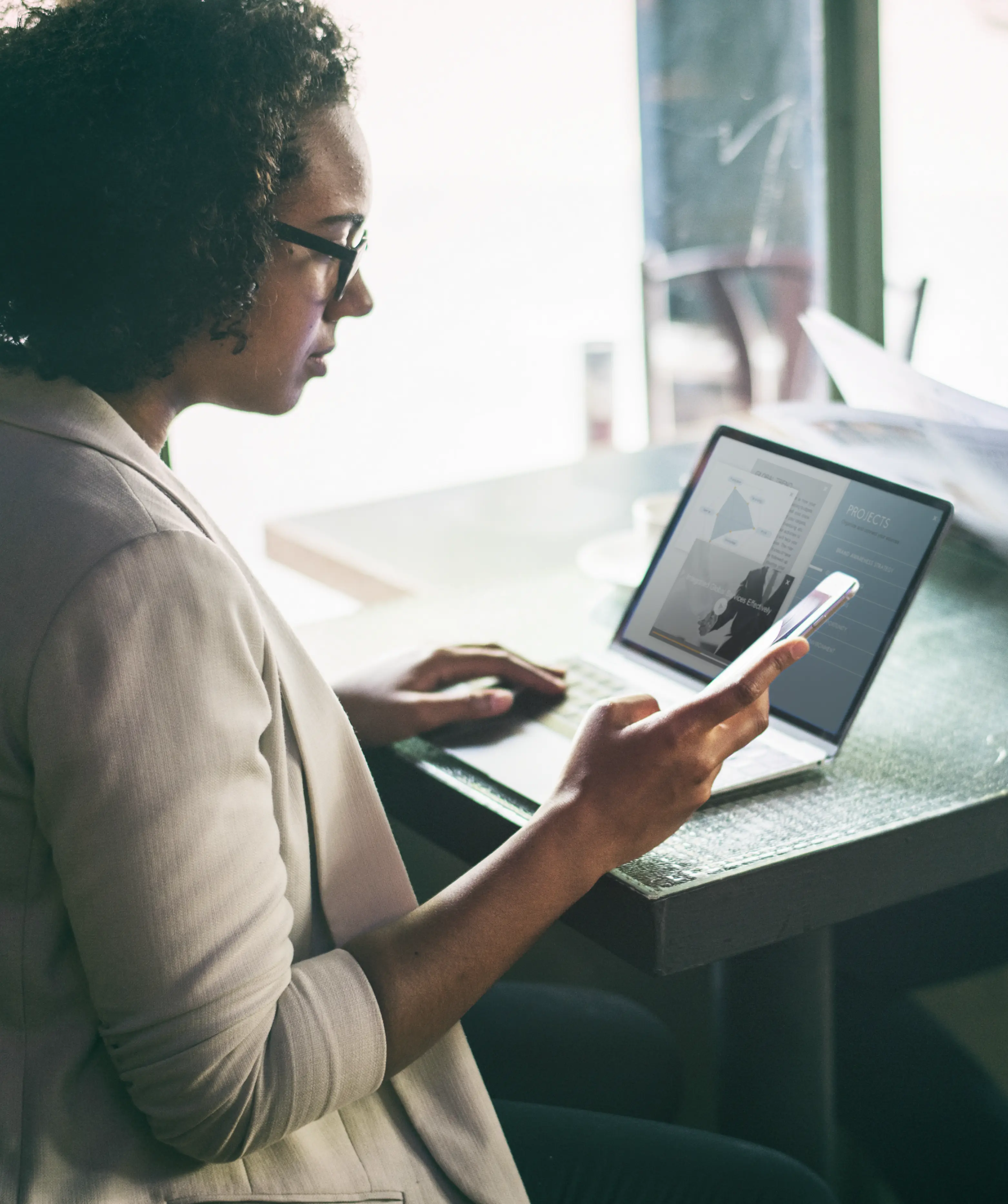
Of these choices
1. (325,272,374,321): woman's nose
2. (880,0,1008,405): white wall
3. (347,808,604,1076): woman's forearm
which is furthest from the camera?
(880,0,1008,405): white wall

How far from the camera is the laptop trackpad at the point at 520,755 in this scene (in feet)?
3.00

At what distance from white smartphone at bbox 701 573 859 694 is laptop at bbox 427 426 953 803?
95mm

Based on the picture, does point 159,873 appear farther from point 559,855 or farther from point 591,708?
point 591,708

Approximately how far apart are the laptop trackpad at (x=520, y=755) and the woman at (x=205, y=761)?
12 cm

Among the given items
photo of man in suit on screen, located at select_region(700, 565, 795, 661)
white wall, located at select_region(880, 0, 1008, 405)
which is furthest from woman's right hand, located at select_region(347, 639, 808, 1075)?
white wall, located at select_region(880, 0, 1008, 405)

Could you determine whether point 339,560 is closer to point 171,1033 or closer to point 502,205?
point 171,1033

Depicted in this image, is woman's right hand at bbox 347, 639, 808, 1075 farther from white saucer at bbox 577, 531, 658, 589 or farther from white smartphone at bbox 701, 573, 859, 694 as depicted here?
white saucer at bbox 577, 531, 658, 589

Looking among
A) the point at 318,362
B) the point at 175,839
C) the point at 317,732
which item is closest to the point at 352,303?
the point at 318,362

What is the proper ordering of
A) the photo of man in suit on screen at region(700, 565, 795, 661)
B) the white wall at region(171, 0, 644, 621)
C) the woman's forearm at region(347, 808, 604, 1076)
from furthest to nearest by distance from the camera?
the white wall at region(171, 0, 644, 621) < the photo of man in suit on screen at region(700, 565, 795, 661) < the woman's forearm at region(347, 808, 604, 1076)

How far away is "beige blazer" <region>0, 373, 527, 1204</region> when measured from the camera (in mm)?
610

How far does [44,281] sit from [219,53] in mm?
179

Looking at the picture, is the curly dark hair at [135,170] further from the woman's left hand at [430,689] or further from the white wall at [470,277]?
the white wall at [470,277]

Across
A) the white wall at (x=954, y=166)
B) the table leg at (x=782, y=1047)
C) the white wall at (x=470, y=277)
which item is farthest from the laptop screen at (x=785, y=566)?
the white wall at (x=470, y=277)

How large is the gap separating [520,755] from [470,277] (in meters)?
4.10
